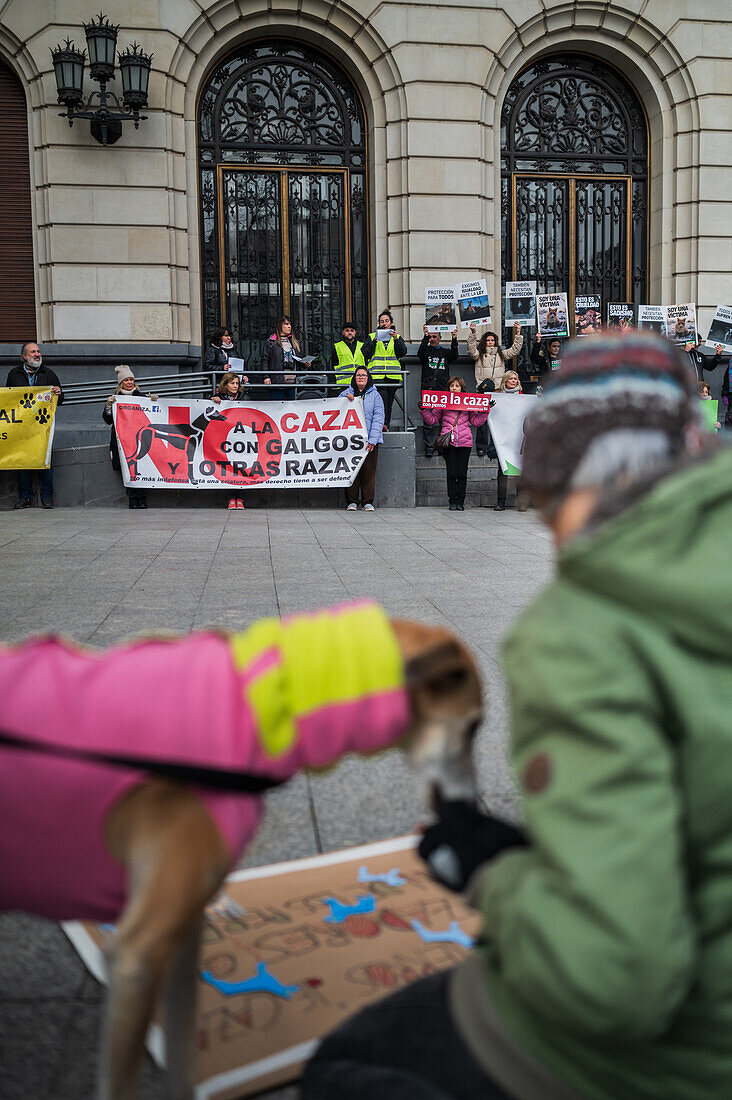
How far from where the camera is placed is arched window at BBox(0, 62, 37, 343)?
1587 cm

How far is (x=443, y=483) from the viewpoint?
1488cm

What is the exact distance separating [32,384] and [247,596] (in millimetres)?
8735

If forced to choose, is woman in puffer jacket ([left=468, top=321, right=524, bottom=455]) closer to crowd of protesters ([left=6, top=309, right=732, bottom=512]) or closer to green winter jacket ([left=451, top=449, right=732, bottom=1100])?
crowd of protesters ([left=6, top=309, right=732, bottom=512])

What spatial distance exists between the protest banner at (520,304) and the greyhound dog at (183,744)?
15.1 meters

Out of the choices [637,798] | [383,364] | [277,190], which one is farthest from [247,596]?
[277,190]

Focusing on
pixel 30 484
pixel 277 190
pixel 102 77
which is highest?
pixel 102 77

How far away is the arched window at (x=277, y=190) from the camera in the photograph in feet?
55.4

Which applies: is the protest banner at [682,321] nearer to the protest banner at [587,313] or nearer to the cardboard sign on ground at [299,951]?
the protest banner at [587,313]

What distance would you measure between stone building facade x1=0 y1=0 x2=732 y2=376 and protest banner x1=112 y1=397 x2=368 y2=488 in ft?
9.45

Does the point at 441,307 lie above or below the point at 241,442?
above

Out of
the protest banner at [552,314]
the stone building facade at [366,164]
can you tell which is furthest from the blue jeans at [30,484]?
the protest banner at [552,314]

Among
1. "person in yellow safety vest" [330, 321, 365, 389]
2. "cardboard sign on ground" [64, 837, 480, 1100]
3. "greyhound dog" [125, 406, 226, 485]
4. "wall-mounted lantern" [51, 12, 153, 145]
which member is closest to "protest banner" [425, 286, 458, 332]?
"person in yellow safety vest" [330, 321, 365, 389]

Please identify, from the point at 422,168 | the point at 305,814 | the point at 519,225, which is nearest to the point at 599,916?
the point at 305,814

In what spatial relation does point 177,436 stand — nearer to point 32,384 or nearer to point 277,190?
point 32,384
